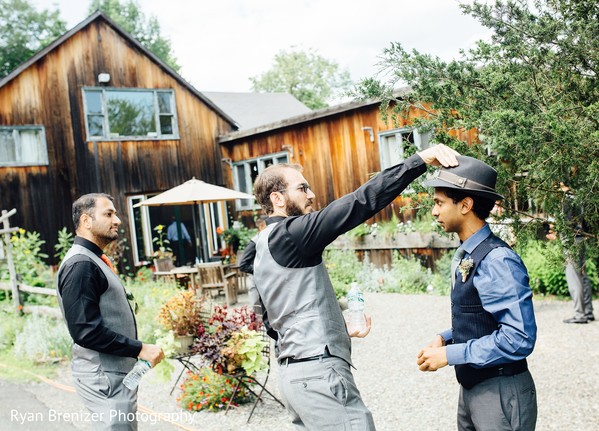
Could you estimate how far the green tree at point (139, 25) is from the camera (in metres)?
49.9

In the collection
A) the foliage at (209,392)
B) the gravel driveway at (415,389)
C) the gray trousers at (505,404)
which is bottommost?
the gravel driveway at (415,389)

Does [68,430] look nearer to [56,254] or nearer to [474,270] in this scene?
[474,270]

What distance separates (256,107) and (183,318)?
71.7 feet

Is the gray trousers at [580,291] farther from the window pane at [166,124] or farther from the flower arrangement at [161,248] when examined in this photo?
the window pane at [166,124]

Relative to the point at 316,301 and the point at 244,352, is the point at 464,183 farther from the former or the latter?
the point at 244,352

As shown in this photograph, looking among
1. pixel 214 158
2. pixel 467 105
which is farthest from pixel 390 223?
pixel 467 105

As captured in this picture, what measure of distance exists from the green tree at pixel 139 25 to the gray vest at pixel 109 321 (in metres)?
48.6

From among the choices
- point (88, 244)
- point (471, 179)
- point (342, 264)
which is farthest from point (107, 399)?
point (342, 264)

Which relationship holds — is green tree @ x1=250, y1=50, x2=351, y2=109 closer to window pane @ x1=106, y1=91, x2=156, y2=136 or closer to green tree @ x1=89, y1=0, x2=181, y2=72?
green tree @ x1=89, y1=0, x2=181, y2=72

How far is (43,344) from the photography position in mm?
8953

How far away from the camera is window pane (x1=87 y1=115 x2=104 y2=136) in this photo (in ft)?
60.1

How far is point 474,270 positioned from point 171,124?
18268 mm

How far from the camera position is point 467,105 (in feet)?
13.0

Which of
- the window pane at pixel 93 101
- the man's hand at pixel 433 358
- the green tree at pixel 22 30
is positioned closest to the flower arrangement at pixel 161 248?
the window pane at pixel 93 101
